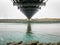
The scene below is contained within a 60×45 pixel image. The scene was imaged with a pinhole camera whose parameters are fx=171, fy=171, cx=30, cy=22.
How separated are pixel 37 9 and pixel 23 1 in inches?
52.1

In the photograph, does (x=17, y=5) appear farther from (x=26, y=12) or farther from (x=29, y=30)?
(x=29, y=30)

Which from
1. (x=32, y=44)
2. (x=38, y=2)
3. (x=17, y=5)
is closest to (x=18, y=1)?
(x=17, y=5)

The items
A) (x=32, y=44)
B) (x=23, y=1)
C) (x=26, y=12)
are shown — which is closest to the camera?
(x=32, y=44)

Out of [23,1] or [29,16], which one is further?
[29,16]

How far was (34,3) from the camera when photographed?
9.70 m

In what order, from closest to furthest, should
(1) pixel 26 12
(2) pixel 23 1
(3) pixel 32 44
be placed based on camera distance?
(3) pixel 32 44 → (2) pixel 23 1 → (1) pixel 26 12

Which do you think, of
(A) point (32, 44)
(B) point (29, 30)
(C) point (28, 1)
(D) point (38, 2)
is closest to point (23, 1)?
(C) point (28, 1)

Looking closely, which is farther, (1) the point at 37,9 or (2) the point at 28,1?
(1) the point at 37,9

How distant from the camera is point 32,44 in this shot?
3252 millimetres

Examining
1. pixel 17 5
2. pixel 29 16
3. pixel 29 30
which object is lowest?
pixel 29 30

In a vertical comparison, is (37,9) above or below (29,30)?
above

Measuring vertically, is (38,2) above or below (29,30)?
above

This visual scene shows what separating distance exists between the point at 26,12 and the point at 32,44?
6.94 m

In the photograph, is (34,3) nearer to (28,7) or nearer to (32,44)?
(28,7)
